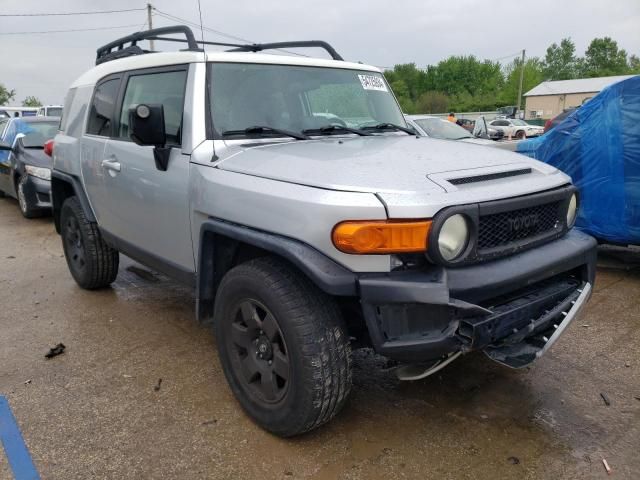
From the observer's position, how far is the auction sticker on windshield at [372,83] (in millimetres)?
3892

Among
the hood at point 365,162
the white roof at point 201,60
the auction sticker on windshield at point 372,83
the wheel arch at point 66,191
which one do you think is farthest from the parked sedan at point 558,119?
the wheel arch at point 66,191

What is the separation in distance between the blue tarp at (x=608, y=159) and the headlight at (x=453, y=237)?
3613 mm

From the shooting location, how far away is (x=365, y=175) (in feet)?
7.73

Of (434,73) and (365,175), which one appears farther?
(434,73)

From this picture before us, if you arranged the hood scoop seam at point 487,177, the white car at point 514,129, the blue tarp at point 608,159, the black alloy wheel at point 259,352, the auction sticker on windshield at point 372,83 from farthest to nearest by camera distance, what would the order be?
the white car at point 514,129 < the blue tarp at point 608,159 < the auction sticker on windshield at point 372,83 < the black alloy wheel at point 259,352 < the hood scoop seam at point 487,177

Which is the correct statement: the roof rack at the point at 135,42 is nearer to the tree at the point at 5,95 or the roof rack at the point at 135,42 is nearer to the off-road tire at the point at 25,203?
the off-road tire at the point at 25,203

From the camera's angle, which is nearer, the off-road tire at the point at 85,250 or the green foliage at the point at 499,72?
the off-road tire at the point at 85,250

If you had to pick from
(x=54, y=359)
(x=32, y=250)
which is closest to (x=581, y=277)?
(x=54, y=359)

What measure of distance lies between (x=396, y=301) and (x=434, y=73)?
96.8 metres

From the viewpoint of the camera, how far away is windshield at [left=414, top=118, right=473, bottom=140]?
31.2 ft

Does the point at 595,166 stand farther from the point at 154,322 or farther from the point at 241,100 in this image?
the point at 154,322

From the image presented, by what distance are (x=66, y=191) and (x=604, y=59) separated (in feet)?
358

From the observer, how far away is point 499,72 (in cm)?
9381

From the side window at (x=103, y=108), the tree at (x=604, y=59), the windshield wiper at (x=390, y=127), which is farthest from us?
the tree at (x=604, y=59)
